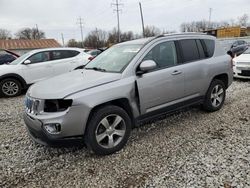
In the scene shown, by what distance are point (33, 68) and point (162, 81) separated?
5.74 m

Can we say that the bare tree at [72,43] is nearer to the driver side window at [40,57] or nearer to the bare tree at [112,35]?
the bare tree at [112,35]

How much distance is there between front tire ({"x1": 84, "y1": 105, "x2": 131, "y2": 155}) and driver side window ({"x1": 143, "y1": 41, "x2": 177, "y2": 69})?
Result: 42.6 inches

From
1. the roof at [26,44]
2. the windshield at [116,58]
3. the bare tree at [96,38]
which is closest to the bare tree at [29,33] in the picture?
the bare tree at [96,38]

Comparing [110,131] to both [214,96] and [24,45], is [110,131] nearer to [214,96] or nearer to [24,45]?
[214,96]

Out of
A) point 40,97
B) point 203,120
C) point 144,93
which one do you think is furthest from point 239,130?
point 40,97

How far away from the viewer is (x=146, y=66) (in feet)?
12.2

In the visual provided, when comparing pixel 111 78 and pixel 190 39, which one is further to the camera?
pixel 190 39

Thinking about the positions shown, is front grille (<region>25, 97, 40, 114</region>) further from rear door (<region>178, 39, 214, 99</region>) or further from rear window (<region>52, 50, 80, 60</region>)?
rear window (<region>52, 50, 80, 60</region>)

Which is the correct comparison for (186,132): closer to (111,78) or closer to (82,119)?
(111,78)

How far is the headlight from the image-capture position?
3170mm

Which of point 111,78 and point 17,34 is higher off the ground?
point 17,34

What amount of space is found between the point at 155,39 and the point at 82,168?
2.47 m

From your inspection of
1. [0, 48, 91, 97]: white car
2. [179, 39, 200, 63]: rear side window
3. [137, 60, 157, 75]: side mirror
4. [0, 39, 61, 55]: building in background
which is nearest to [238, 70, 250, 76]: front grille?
[179, 39, 200, 63]: rear side window

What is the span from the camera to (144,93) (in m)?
3.82
